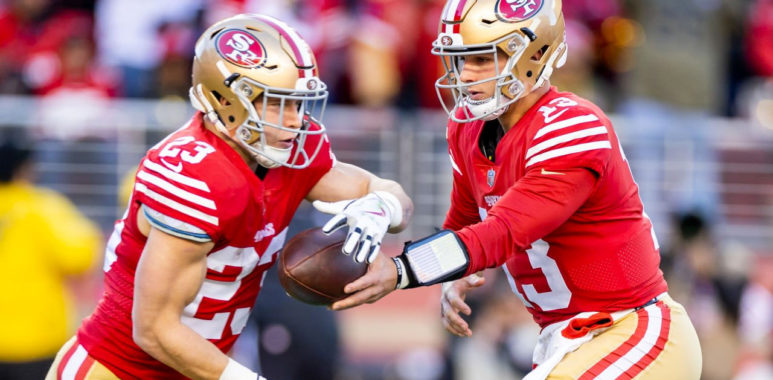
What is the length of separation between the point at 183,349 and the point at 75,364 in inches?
21.5

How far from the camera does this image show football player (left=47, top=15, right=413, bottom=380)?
361 cm

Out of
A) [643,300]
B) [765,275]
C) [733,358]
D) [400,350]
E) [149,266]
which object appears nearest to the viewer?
[149,266]

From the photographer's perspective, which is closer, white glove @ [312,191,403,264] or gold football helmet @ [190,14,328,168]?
white glove @ [312,191,403,264]

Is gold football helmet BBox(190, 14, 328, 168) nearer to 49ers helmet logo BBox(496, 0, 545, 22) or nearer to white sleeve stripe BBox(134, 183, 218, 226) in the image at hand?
white sleeve stripe BBox(134, 183, 218, 226)

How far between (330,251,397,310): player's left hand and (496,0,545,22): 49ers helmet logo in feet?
3.01

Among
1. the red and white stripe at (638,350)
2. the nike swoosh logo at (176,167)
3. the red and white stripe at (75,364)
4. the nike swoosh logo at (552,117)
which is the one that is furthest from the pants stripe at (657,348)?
the red and white stripe at (75,364)

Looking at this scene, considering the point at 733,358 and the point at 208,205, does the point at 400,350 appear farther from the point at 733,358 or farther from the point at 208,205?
the point at 208,205

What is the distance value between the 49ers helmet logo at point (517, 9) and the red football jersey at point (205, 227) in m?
0.82

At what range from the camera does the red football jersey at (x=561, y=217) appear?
3566 mm

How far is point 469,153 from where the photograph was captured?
4.05 meters

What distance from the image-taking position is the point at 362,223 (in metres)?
3.52

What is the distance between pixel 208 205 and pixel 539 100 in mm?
1152

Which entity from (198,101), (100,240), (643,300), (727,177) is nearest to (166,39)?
(100,240)

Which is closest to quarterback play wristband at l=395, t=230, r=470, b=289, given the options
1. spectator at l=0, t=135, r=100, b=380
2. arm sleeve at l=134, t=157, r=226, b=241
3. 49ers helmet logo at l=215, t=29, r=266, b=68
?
arm sleeve at l=134, t=157, r=226, b=241
